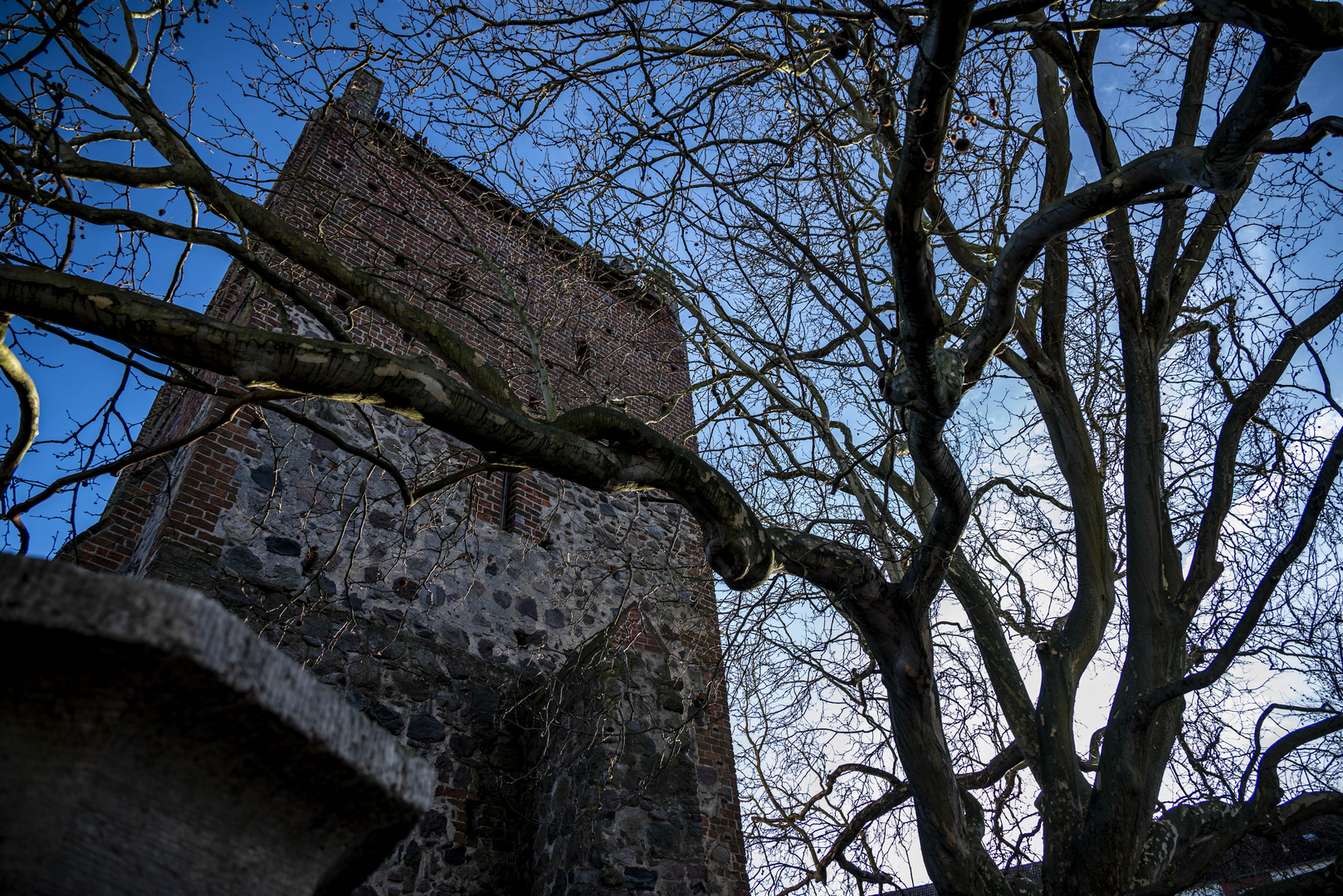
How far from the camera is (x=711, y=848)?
18.5 ft

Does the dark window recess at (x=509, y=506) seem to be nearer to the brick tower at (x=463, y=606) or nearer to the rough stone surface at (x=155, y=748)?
the brick tower at (x=463, y=606)

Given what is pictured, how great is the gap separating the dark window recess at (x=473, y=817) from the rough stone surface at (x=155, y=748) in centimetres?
458

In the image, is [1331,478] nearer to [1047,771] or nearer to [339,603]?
[1047,771]

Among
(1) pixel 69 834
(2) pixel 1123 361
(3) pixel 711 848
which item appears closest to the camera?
(1) pixel 69 834

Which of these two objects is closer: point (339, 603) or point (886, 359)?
point (886, 359)

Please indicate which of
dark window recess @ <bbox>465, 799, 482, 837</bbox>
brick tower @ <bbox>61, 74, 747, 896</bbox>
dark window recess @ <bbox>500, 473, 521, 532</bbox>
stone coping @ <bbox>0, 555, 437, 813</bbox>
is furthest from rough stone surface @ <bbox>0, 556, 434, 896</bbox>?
Answer: dark window recess @ <bbox>500, 473, 521, 532</bbox>

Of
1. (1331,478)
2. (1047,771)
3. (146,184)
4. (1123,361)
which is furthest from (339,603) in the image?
(1331,478)

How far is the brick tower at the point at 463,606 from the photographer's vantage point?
4.85 metres

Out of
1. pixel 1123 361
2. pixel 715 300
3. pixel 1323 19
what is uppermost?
pixel 715 300

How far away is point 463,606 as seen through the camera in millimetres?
6262

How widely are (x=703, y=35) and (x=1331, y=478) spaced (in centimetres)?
385

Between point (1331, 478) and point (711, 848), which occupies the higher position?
point (1331, 478)

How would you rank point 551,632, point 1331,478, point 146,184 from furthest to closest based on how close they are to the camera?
point 551,632
point 1331,478
point 146,184

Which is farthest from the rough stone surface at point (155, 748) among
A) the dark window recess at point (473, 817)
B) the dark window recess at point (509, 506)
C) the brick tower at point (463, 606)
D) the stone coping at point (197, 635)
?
the dark window recess at point (509, 506)
